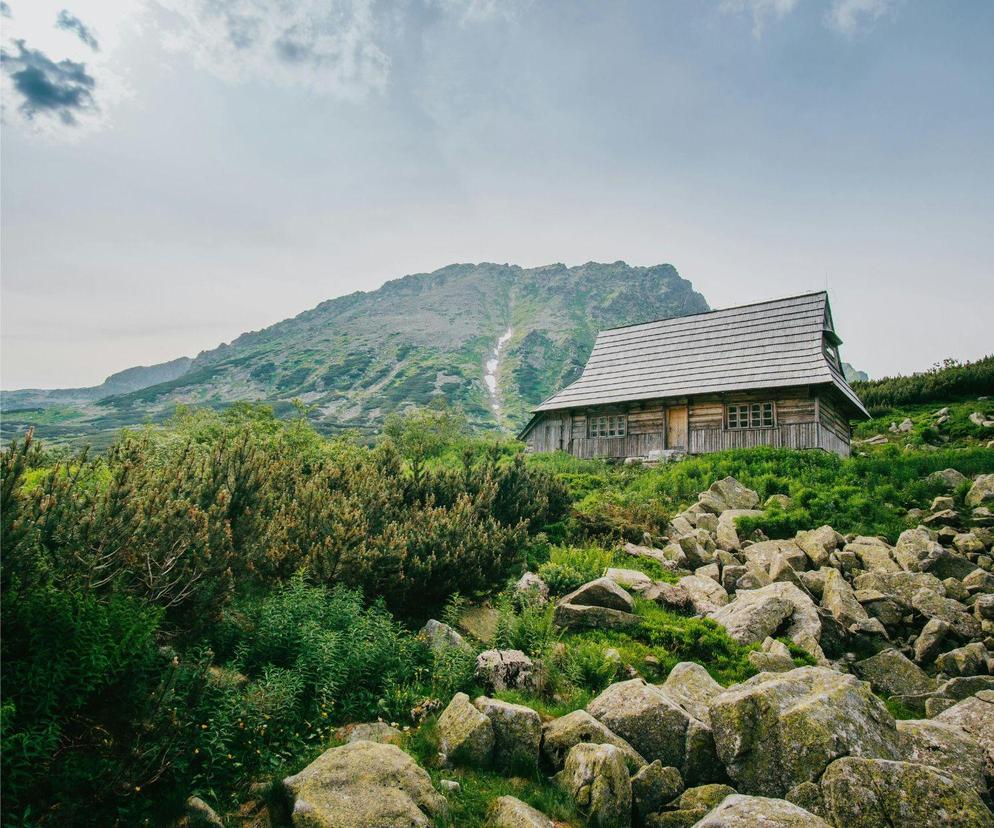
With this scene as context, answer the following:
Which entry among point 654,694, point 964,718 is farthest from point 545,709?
point 964,718

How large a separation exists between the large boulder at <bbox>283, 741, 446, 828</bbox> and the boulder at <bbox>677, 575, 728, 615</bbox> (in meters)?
6.26

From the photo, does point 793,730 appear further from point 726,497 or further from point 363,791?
point 726,497

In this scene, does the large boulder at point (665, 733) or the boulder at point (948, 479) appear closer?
A: the large boulder at point (665, 733)

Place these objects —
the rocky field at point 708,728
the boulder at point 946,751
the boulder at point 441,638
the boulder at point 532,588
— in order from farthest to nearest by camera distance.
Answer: the boulder at point 532,588 < the boulder at point 441,638 < the boulder at point 946,751 < the rocky field at point 708,728

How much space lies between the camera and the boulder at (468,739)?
539cm

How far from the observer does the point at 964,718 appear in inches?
243

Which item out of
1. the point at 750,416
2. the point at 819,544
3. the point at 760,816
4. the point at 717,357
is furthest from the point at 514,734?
the point at 717,357

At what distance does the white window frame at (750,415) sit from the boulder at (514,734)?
66.9 feet

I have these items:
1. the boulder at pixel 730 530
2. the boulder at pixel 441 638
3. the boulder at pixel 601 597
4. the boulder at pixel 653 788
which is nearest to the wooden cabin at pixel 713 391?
the boulder at pixel 730 530

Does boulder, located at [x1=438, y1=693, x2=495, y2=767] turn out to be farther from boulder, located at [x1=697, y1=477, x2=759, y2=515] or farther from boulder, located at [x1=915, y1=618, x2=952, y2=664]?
boulder, located at [x1=697, y1=477, x2=759, y2=515]

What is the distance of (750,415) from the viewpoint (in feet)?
77.5

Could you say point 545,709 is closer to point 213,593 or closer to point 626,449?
point 213,593

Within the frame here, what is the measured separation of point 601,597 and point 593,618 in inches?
13.8

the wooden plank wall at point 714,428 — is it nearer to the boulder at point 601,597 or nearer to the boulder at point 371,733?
the boulder at point 601,597
